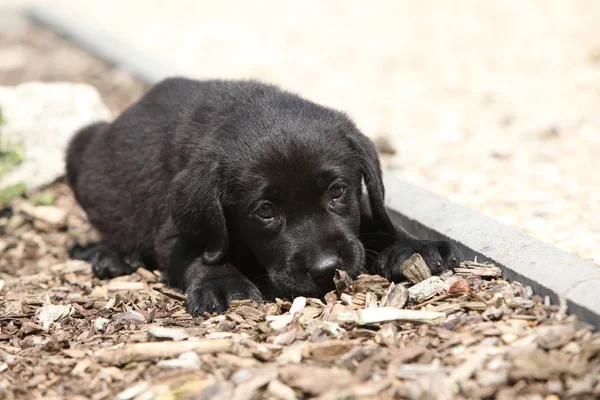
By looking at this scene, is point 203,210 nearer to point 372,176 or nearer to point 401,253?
point 372,176

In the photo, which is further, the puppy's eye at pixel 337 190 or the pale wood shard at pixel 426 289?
the puppy's eye at pixel 337 190

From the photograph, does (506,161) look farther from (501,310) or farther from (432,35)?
(432,35)

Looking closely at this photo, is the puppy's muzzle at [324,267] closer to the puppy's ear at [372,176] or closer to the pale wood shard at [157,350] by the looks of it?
the puppy's ear at [372,176]

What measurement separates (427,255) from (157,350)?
165 cm

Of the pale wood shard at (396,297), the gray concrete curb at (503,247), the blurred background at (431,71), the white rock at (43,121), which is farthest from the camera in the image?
the white rock at (43,121)

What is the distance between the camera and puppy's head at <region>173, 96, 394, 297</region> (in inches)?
170

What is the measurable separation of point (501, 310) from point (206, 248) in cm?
174

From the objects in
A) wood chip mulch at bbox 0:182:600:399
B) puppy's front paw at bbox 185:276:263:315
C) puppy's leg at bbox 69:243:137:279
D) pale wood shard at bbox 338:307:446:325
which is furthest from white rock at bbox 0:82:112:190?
pale wood shard at bbox 338:307:446:325

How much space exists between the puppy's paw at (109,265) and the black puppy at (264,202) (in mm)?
469

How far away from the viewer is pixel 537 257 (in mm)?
4105

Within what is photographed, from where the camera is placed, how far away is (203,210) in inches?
178

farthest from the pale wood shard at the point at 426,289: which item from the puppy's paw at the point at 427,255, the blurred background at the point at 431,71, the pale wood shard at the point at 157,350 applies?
the blurred background at the point at 431,71

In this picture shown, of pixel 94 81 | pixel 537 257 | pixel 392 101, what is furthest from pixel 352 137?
Answer: pixel 94 81

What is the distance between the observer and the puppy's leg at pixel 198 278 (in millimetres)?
4312
